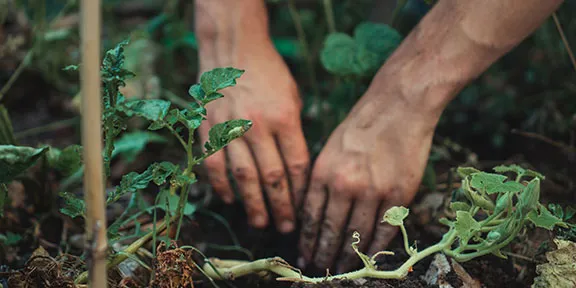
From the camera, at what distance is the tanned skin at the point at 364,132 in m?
1.07

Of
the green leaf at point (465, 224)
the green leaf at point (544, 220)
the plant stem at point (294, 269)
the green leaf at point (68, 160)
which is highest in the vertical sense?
the green leaf at point (68, 160)

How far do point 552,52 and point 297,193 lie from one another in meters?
1.00

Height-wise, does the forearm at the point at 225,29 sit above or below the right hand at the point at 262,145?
above

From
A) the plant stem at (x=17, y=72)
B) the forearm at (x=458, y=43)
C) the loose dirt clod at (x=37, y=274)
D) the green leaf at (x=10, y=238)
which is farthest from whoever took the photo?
the plant stem at (x=17, y=72)

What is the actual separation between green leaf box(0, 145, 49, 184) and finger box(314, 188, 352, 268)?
0.53 metres

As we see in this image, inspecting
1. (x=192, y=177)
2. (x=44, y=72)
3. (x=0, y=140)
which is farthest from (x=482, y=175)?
(x=44, y=72)

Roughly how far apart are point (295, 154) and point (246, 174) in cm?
11

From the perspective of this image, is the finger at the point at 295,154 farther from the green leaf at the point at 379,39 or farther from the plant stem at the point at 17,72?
the plant stem at the point at 17,72

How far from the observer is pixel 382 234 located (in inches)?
44.1

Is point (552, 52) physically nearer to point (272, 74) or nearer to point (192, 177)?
point (272, 74)

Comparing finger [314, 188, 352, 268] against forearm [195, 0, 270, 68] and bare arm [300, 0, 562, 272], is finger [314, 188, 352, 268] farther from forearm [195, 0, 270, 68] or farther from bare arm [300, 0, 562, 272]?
forearm [195, 0, 270, 68]

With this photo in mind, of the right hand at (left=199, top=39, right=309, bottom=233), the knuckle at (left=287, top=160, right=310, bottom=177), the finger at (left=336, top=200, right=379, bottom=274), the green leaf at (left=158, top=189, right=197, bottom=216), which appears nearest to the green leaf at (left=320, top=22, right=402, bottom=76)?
the right hand at (left=199, top=39, right=309, bottom=233)

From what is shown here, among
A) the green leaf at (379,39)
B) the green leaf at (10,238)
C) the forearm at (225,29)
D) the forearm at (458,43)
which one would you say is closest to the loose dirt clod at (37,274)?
the green leaf at (10,238)

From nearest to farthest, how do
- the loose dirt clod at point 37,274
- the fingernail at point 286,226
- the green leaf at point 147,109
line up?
the green leaf at point 147,109 → the loose dirt clod at point 37,274 → the fingernail at point 286,226
